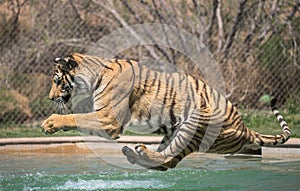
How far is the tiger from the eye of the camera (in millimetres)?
4961

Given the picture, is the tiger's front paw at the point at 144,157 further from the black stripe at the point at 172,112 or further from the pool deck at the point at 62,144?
the pool deck at the point at 62,144

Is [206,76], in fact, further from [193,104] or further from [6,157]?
[193,104]

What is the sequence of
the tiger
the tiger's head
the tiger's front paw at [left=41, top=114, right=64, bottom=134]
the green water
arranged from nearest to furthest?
the tiger's front paw at [left=41, top=114, right=64, bottom=134]
the tiger
the tiger's head
the green water

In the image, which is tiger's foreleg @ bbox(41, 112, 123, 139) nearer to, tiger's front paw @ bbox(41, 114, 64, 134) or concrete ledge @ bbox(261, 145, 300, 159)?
tiger's front paw @ bbox(41, 114, 64, 134)

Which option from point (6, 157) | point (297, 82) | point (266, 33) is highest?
point (266, 33)

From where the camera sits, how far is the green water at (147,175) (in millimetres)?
5211

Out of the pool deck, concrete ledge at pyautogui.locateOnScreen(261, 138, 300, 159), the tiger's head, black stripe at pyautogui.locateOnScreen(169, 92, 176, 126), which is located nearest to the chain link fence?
the pool deck

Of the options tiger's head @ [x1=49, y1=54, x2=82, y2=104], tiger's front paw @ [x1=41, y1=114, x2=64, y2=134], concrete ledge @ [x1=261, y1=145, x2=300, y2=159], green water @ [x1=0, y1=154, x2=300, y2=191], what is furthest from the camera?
concrete ledge @ [x1=261, y1=145, x2=300, y2=159]

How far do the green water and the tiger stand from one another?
30cm

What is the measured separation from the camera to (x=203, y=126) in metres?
5.14

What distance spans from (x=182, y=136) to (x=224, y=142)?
0.34 meters

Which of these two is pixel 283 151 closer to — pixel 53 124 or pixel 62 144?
pixel 62 144

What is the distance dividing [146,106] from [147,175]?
0.99 metres

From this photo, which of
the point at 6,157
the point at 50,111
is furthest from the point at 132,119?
the point at 50,111
